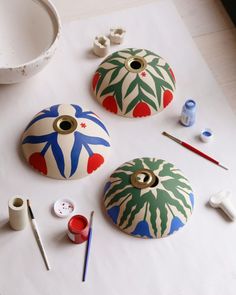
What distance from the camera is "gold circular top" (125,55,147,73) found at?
1.86m

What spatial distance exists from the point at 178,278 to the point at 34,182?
43cm

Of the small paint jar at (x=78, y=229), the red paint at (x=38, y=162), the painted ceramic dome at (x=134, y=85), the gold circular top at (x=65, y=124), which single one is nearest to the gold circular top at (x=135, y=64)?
the painted ceramic dome at (x=134, y=85)

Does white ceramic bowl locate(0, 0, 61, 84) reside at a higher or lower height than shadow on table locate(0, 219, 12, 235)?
higher

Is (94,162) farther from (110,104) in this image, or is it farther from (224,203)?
(224,203)

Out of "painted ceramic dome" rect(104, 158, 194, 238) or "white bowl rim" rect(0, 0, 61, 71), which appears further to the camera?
"white bowl rim" rect(0, 0, 61, 71)

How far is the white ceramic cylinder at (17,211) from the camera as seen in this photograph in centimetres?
158

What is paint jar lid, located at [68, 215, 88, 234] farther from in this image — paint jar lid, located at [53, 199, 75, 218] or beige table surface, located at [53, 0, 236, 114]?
beige table surface, located at [53, 0, 236, 114]

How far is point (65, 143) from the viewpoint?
67.7 inches

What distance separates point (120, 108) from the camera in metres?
1.85

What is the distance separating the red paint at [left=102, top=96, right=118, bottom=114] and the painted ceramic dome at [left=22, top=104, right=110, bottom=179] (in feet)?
0.28

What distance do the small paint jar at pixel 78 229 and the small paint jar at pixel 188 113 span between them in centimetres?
41

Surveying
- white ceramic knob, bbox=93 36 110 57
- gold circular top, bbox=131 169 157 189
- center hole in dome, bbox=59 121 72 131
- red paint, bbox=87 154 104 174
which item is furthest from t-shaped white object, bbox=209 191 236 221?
white ceramic knob, bbox=93 36 110 57

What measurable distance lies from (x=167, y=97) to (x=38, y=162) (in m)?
0.41

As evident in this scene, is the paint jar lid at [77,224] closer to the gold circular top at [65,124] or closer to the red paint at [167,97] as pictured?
the gold circular top at [65,124]
